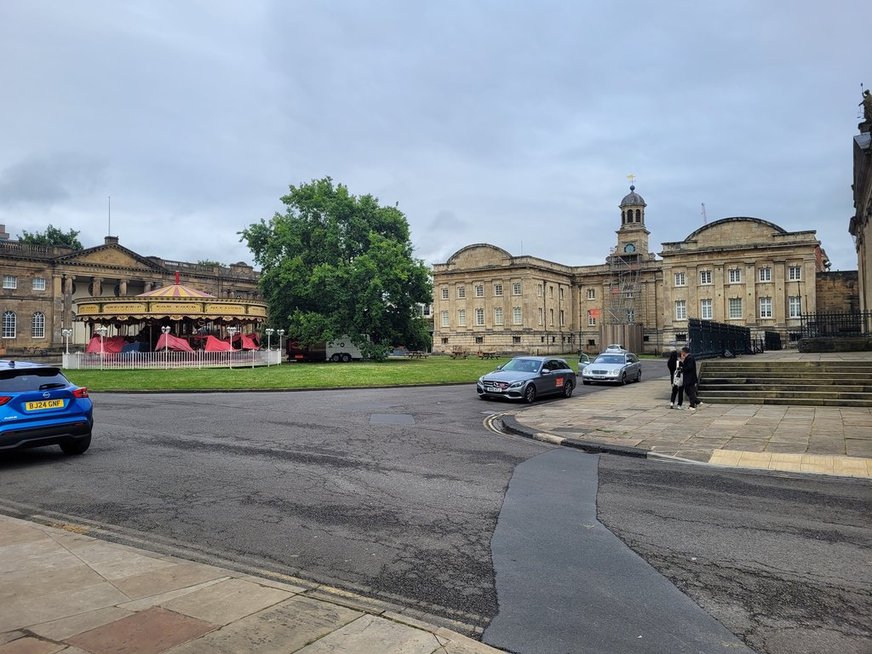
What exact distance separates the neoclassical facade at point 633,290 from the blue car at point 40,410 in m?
66.3

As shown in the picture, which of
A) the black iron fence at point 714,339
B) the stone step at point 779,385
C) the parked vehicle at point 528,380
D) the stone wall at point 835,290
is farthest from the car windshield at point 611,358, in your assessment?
the stone wall at point 835,290

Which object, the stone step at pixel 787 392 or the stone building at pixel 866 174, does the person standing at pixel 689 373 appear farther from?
the stone building at pixel 866 174

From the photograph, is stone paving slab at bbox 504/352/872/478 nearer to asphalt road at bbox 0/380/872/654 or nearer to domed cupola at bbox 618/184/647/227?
asphalt road at bbox 0/380/872/654

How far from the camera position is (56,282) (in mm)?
65000

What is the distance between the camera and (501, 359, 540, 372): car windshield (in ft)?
68.9

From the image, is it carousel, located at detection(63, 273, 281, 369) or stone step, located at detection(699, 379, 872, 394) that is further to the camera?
carousel, located at detection(63, 273, 281, 369)

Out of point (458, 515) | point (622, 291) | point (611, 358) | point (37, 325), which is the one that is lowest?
point (458, 515)

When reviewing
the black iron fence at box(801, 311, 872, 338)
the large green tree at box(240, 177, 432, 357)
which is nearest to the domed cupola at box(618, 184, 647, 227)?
the large green tree at box(240, 177, 432, 357)

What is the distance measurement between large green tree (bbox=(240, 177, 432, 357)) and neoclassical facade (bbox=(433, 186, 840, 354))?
27821 mm

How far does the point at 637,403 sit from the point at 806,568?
46.0 ft

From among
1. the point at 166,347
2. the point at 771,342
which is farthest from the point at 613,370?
the point at 166,347

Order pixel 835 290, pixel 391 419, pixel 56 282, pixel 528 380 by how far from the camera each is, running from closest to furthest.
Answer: pixel 391 419
pixel 528 380
pixel 835 290
pixel 56 282

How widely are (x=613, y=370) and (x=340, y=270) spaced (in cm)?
2590

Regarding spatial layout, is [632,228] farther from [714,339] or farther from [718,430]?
[718,430]
